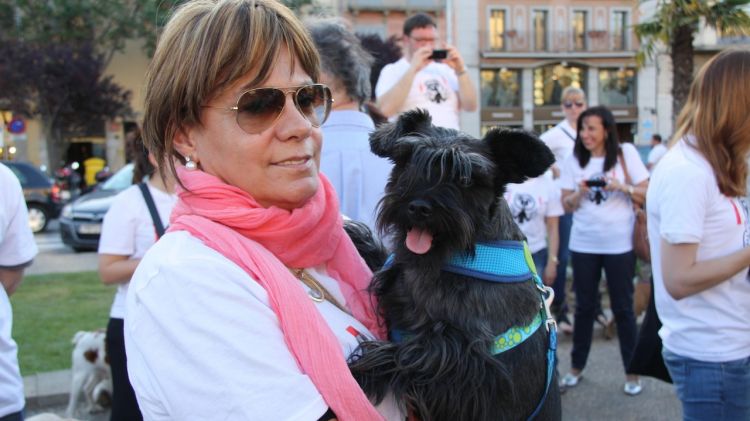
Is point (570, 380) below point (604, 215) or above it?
below

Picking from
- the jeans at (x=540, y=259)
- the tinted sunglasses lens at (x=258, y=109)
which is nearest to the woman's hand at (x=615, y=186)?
the jeans at (x=540, y=259)

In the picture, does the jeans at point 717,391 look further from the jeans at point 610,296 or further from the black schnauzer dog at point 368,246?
the jeans at point 610,296

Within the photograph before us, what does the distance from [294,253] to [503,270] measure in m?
0.59

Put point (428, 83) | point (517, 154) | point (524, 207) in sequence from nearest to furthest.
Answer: point (517, 154), point (428, 83), point (524, 207)

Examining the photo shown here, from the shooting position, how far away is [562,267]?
297 inches

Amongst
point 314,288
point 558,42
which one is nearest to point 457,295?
point 314,288

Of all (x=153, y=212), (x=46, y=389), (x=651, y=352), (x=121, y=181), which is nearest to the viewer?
(x=651, y=352)

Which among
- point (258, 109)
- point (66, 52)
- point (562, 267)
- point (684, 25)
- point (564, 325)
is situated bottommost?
point (564, 325)

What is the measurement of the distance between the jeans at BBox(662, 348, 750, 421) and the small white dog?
4.39 metres

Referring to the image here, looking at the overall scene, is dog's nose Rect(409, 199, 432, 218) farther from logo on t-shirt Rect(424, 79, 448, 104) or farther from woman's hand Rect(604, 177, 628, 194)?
woman's hand Rect(604, 177, 628, 194)

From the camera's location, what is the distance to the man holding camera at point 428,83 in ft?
15.9

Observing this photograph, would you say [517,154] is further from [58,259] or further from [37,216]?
[37,216]

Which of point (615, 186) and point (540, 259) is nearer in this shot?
point (615, 186)

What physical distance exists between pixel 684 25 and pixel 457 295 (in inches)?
497
